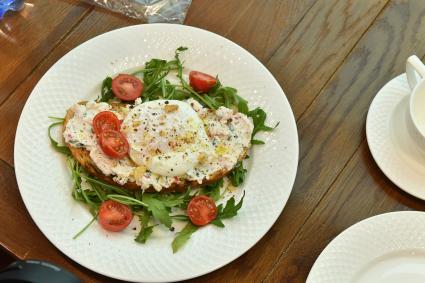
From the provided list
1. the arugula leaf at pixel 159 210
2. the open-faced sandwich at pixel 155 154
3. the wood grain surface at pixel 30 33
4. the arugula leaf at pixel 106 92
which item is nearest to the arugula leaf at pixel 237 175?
the open-faced sandwich at pixel 155 154

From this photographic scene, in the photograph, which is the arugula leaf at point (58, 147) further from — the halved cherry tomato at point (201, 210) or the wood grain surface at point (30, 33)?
the halved cherry tomato at point (201, 210)

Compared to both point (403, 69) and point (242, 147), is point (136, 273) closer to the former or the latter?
point (242, 147)

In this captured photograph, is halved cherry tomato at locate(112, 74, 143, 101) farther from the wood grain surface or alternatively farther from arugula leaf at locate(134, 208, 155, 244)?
arugula leaf at locate(134, 208, 155, 244)

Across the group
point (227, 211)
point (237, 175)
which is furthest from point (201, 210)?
point (237, 175)

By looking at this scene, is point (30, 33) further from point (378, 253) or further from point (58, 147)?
point (378, 253)

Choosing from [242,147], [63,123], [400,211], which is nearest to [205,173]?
[242,147]

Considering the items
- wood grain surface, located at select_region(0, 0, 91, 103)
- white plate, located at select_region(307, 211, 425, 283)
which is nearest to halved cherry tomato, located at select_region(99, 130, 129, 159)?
wood grain surface, located at select_region(0, 0, 91, 103)
